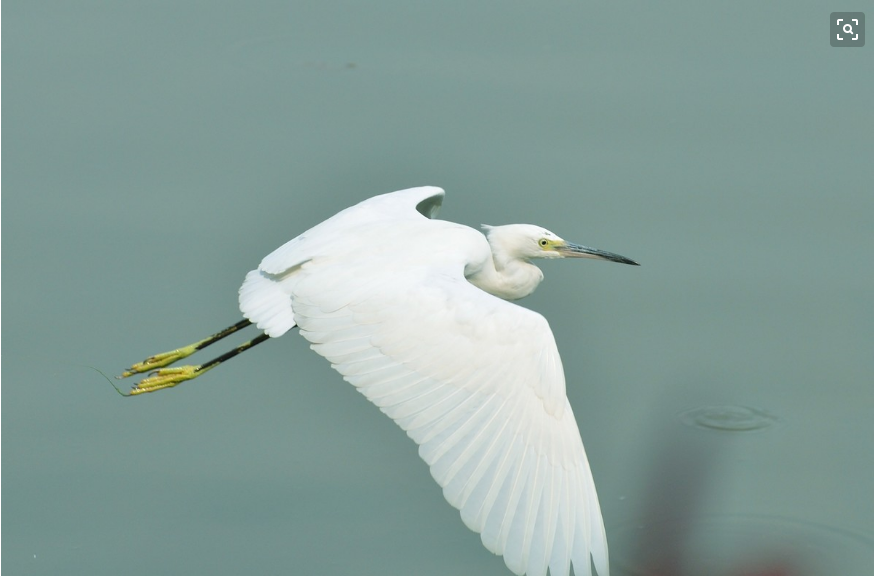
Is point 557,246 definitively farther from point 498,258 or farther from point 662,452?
point 662,452

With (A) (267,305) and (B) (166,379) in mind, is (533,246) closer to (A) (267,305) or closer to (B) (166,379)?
(A) (267,305)

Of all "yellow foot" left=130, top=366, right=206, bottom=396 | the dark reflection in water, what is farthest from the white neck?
"yellow foot" left=130, top=366, right=206, bottom=396

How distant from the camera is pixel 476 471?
10.7ft

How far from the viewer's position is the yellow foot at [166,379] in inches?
187

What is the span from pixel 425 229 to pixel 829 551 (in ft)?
6.87

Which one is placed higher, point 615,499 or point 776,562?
point 776,562

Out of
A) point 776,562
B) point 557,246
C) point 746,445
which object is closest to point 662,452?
point 746,445

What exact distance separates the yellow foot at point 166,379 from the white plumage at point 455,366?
0.55 metres

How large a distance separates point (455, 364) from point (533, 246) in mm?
1520

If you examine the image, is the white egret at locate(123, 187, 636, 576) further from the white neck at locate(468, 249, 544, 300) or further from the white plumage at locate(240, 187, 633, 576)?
the white neck at locate(468, 249, 544, 300)

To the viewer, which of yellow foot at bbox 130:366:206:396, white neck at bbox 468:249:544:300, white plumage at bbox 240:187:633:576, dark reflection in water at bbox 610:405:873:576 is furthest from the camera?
white neck at bbox 468:249:544:300

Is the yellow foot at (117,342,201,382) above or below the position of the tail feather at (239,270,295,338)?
below

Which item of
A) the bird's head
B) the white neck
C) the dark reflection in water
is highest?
the bird's head

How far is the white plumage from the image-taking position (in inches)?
125
